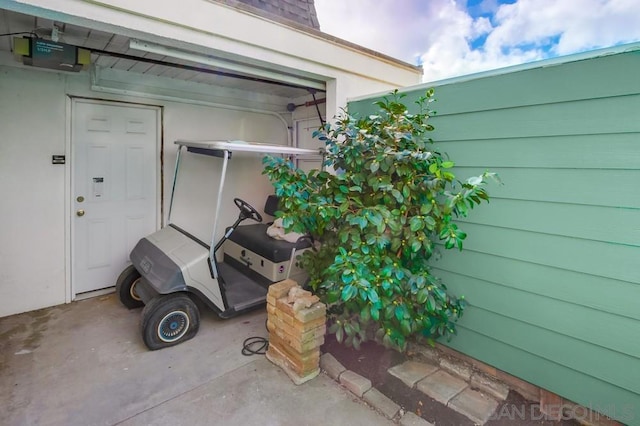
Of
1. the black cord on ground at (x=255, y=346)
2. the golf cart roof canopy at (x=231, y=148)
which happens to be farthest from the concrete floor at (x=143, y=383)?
the golf cart roof canopy at (x=231, y=148)

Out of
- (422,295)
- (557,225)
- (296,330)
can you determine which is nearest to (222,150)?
(296,330)

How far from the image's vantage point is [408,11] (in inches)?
147

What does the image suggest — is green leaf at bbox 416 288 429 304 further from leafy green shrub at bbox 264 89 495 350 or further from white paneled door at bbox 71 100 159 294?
white paneled door at bbox 71 100 159 294

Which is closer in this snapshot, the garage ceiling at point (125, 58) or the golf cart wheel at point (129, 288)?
the garage ceiling at point (125, 58)

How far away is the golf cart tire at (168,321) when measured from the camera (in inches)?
107

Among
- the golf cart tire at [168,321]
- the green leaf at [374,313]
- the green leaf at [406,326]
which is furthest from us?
the golf cart tire at [168,321]

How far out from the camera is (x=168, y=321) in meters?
2.83

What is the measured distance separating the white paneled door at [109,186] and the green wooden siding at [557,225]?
333cm

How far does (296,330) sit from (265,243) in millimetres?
1353

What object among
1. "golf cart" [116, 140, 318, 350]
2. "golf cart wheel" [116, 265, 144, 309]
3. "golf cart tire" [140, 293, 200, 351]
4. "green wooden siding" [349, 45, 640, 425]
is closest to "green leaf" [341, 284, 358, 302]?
"green wooden siding" [349, 45, 640, 425]

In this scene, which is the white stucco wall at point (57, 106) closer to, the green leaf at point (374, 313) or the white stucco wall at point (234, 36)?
the white stucco wall at point (234, 36)

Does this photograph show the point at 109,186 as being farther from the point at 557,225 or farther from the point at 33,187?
the point at 557,225

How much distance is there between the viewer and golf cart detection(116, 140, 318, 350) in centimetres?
281
